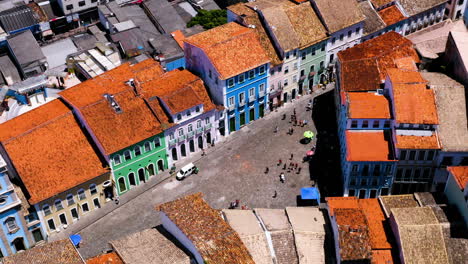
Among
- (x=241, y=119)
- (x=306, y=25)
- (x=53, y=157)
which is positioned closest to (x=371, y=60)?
(x=306, y=25)

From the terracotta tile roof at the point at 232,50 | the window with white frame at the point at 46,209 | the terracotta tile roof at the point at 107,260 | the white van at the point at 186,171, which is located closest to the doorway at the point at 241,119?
the terracotta tile roof at the point at 232,50

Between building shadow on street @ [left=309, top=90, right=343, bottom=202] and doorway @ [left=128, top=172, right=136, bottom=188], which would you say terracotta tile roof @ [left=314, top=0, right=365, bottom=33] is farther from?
doorway @ [left=128, top=172, right=136, bottom=188]

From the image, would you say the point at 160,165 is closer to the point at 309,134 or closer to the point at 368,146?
the point at 309,134

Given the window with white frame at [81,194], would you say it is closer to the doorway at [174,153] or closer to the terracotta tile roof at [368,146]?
the doorway at [174,153]

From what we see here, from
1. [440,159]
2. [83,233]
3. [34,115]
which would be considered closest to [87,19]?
[34,115]

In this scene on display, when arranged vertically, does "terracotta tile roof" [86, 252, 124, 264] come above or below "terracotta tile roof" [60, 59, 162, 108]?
below

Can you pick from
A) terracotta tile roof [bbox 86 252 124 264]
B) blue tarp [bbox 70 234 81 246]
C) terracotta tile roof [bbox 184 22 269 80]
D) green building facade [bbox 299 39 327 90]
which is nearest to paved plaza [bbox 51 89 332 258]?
blue tarp [bbox 70 234 81 246]
